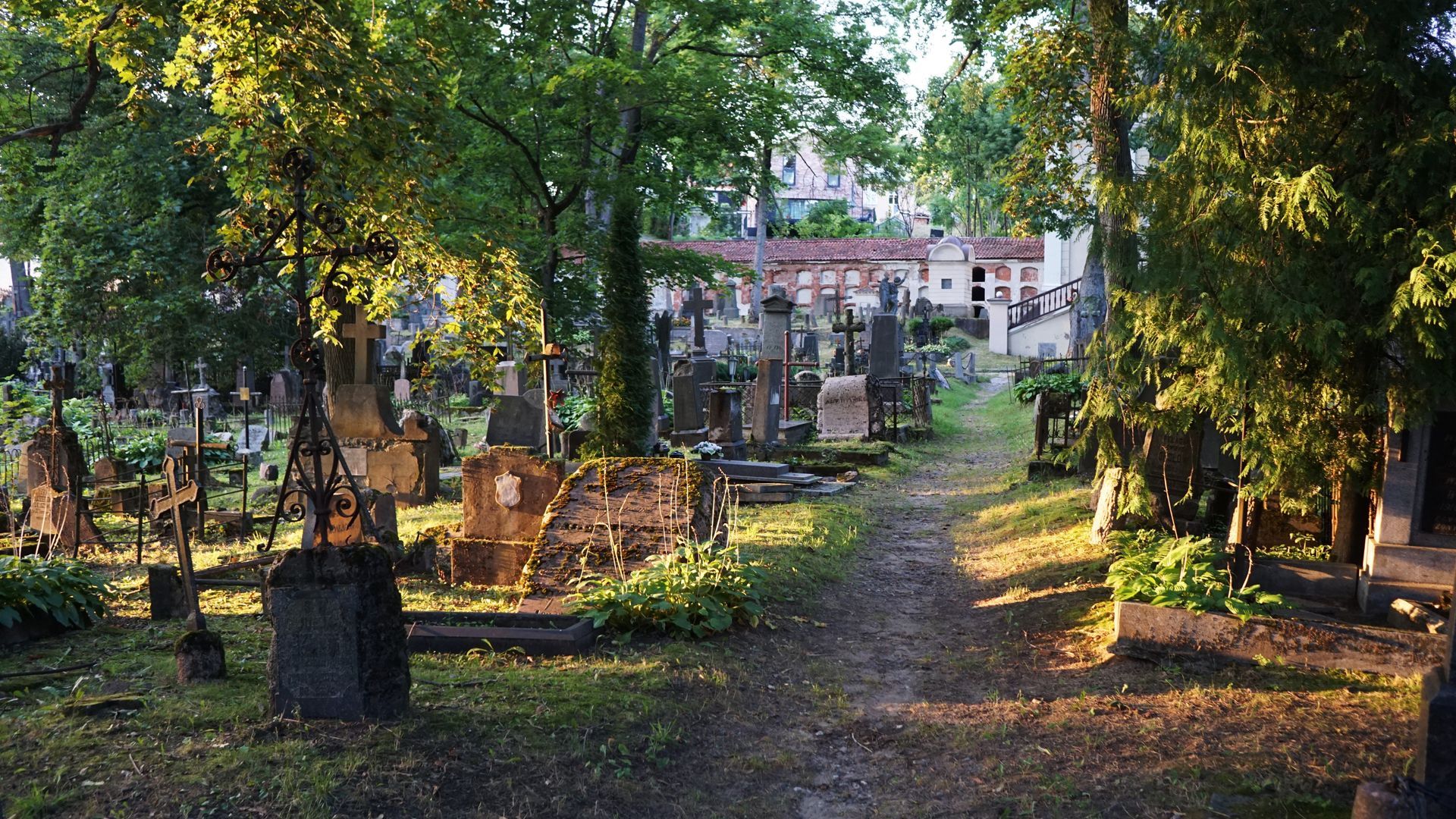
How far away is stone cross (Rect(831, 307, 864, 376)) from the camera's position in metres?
22.6

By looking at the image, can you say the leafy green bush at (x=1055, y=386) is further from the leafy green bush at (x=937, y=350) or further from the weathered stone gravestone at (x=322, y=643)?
the leafy green bush at (x=937, y=350)

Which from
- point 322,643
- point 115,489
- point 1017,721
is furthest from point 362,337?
point 1017,721

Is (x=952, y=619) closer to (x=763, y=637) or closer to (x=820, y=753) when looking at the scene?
(x=763, y=637)

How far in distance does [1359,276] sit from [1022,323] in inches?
1374

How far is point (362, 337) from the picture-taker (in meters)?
13.0

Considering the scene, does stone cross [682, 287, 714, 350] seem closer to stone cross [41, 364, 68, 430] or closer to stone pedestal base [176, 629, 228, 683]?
stone cross [41, 364, 68, 430]

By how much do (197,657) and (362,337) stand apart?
8.13 m

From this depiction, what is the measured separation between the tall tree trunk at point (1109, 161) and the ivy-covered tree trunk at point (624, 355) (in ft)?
15.9

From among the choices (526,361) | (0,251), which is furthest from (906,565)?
(0,251)

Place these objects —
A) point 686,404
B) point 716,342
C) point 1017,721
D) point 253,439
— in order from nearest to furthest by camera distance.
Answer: point 1017,721, point 686,404, point 253,439, point 716,342

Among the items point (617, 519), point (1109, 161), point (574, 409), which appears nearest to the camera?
point (617, 519)

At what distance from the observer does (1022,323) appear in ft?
133

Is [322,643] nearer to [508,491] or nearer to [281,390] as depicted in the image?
[508,491]

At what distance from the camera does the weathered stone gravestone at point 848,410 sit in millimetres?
18875
